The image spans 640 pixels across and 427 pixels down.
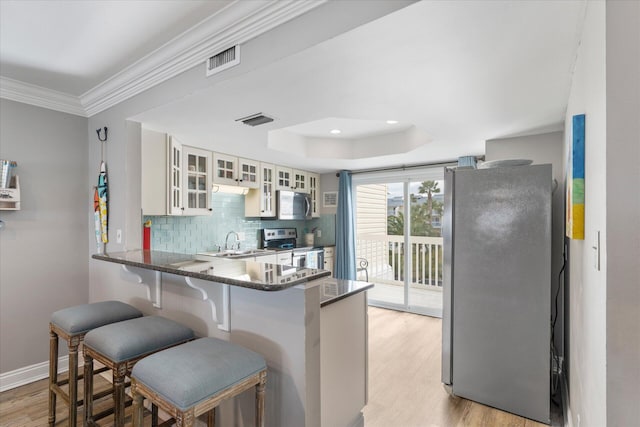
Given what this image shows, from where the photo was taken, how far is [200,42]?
1810mm

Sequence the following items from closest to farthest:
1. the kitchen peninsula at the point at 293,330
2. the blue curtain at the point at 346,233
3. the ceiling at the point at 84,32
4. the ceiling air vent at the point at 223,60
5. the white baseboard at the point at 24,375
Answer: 1. the kitchen peninsula at the point at 293,330
2. the ceiling at the point at 84,32
3. the ceiling air vent at the point at 223,60
4. the white baseboard at the point at 24,375
5. the blue curtain at the point at 346,233

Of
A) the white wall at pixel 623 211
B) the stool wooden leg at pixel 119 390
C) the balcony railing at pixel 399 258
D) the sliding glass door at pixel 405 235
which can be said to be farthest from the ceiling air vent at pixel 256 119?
the balcony railing at pixel 399 258

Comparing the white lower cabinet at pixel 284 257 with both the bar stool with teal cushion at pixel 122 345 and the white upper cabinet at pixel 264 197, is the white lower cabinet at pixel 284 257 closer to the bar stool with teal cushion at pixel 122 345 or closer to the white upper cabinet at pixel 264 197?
the white upper cabinet at pixel 264 197

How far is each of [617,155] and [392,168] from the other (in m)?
3.93

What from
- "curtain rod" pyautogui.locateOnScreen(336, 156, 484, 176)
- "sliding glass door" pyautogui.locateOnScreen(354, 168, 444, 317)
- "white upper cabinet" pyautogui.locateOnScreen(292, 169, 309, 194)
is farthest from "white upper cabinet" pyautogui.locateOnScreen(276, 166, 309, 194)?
"sliding glass door" pyautogui.locateOnScreen(354, 168, 444, 317)

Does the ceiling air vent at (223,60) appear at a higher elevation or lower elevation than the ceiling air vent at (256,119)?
higher

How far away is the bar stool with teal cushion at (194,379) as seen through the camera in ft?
3.69

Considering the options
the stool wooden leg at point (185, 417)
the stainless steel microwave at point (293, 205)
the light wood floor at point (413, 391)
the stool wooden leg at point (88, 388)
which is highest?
the stainless steel microwave at point (293, 205)

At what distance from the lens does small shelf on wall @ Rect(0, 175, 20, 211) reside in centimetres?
236

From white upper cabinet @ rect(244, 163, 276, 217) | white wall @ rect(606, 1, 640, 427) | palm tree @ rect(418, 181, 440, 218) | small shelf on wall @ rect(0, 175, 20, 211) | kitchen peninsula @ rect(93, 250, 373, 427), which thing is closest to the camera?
white wall @ rect(606, 1, 640, 427)

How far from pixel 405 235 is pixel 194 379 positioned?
13.0 ft

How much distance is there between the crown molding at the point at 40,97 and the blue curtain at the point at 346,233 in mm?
3372

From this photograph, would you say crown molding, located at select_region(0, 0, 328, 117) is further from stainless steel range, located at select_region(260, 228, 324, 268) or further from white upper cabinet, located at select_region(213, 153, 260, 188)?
stainless steel range, located at select_region(260, 228, 324, 268)

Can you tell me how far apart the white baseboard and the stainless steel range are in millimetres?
2641
